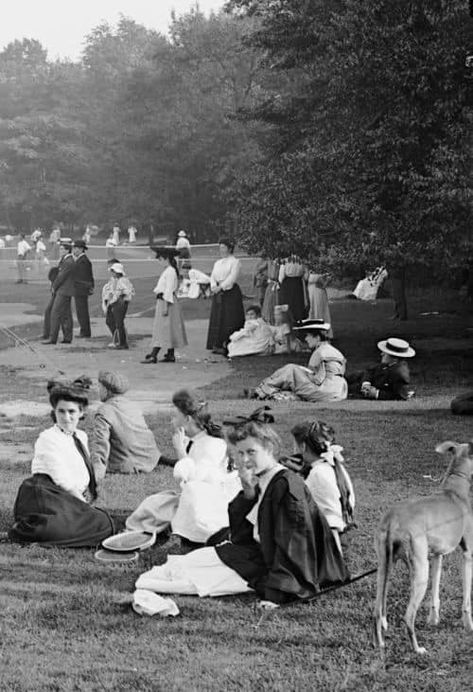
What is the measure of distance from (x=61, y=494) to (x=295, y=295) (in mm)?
13760

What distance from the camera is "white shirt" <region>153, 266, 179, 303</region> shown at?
740 inches

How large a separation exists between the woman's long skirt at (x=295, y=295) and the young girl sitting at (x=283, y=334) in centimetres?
151

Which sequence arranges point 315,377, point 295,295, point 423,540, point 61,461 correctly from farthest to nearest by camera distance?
point 295,295
point 315,377
point 61,461
point 423,540

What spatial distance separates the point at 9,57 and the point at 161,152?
102 ft

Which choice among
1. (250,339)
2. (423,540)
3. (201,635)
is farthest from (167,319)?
(423,540)

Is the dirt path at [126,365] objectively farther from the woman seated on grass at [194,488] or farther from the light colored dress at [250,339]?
the woman seated on grass at [194,488]

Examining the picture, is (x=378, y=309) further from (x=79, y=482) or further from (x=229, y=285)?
(x=79, y=482)

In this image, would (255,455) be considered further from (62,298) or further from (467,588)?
(62,298)

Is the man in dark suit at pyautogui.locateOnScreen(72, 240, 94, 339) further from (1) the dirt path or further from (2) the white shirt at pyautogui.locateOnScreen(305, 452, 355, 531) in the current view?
(2) the white shirt at pyautogui.locateOnScreen(305, 452, 355, 531)

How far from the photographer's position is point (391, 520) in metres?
5.62

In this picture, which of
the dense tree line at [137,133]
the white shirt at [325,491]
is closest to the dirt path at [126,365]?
the white shirt at [325,491]

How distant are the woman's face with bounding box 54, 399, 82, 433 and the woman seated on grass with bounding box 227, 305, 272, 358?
1116 cm

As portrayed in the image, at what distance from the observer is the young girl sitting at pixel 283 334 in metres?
19.4

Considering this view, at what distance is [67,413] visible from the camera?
7992 mm
